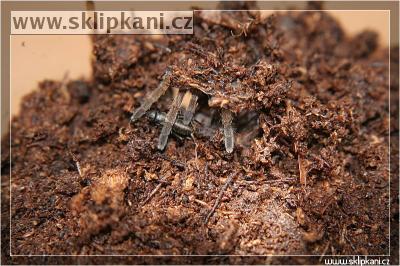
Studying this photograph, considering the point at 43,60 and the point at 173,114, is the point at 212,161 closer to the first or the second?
the point at 173,114

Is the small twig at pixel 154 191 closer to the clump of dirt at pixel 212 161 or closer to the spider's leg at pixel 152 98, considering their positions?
the clump of dirt at pixel 212 161

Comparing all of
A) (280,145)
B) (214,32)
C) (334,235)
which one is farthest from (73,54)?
(334,235)

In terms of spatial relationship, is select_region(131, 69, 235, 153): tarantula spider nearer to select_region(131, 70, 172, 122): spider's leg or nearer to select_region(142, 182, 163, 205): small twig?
select_region(131, 70, 172, 122): spider's leg

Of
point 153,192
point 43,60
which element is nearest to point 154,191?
point 153,192

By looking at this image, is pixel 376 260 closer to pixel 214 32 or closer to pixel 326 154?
pixel 326 154

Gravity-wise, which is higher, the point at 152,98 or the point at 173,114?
the point at 152,98

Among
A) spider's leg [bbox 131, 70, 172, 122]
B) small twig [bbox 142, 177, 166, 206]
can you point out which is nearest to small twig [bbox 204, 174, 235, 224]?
small twig [bbox 142, 177, 166, 206]

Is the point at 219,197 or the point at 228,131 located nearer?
the point at 219,197
